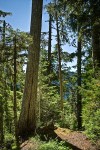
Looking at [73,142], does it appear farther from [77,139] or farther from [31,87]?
[31,87]

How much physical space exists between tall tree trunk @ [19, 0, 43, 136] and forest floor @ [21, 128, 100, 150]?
124 cm

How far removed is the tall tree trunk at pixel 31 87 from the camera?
39.1 ft

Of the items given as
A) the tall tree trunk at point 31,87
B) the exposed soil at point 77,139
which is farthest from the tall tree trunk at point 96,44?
the exposed soil at point 77,139

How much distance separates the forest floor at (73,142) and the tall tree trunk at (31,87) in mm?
1244

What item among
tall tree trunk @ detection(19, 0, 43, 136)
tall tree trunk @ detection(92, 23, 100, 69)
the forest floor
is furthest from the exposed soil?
tall tree trunk @ detection(92, 23, 100, 69)

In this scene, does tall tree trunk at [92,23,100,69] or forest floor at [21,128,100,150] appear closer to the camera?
forest floor at [21,128,100,150]

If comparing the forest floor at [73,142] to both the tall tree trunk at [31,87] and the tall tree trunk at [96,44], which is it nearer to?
the tall tree trunk at [31,87]

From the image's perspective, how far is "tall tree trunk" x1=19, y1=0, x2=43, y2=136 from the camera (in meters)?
11.9

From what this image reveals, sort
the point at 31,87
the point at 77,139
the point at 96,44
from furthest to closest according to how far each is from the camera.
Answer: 1. the point at 96,44
2. the point at 31,87
3. the point at 77,139

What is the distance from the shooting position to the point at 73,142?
1027 cm

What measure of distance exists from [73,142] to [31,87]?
10.7 feet

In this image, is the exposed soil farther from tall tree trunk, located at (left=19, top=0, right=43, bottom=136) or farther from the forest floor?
tall tree trunk, located at (left=19, top=0, right=43, bottom=136)

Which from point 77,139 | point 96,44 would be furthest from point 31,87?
point 96,44

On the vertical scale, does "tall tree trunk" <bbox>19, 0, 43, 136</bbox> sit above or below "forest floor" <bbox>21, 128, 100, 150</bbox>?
above
